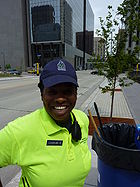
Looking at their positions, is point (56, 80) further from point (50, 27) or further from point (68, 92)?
point (50, 27)

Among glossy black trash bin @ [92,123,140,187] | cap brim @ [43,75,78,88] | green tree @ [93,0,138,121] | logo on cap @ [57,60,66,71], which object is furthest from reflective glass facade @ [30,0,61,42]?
glossy black trash bin @ [92,123,140,187]

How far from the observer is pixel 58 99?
1054 mm

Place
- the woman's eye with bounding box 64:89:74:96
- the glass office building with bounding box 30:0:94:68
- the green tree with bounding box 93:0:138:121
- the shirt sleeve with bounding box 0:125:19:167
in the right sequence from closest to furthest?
the shirt sleeve with bounding box 0:125:19:167 < the woman's eye with bounding box 64:89:74:96 < the green tree with bounding box 93:0:138:121 < the glass office building with bounding box 30:0:94:68

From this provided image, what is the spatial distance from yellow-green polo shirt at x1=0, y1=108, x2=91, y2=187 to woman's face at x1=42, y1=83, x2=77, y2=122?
0.07 meters

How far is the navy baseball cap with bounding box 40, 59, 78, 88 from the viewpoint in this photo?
104 centimetres

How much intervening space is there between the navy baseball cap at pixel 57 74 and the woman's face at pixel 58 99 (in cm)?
4

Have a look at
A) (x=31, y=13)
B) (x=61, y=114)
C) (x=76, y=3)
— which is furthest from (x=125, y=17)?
(x=76, y=3)

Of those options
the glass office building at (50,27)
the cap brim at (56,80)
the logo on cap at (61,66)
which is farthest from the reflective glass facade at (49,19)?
the cap brim at (56,80)

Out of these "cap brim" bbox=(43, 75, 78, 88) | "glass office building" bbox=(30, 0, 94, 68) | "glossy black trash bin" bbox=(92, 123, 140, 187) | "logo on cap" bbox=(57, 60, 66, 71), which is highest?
"glass office building" bbox=(30, 0, 94, 68)

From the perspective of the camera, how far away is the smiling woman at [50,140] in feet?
3.26

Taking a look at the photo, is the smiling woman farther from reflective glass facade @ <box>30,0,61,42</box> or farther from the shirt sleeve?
reflective glass facade @ <box>30,0,61,42</box>

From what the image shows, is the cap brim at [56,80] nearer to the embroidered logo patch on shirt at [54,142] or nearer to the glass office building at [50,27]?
the embroidered logo patch on shirt at [54,142]

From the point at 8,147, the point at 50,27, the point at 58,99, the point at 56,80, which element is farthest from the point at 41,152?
the point at 50,27

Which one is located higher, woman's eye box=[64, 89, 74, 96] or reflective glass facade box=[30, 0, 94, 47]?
reflective glass facade box=[30, 0, 94, 47]
